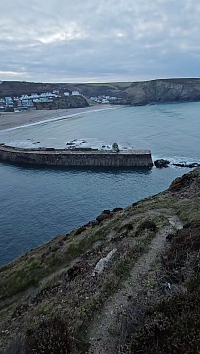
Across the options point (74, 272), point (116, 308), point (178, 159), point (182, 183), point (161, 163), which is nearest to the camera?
point (116, 308)

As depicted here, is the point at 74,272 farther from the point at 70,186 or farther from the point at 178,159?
the point at 178,159

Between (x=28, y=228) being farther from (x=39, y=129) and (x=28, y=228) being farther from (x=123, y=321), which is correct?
(x=39, y=129)

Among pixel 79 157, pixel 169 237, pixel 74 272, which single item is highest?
pixel 169 237

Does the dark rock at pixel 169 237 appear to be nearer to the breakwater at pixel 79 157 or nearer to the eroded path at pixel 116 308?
the eroded path at pixel 116 308

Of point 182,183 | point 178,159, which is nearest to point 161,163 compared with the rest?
point 178,159

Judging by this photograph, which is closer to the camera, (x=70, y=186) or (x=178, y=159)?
(x=70, y=186)

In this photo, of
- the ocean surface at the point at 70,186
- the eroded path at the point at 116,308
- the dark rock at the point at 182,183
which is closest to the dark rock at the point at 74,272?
the eroded path at the point at 116,308

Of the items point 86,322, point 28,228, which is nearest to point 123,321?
point 86,322
